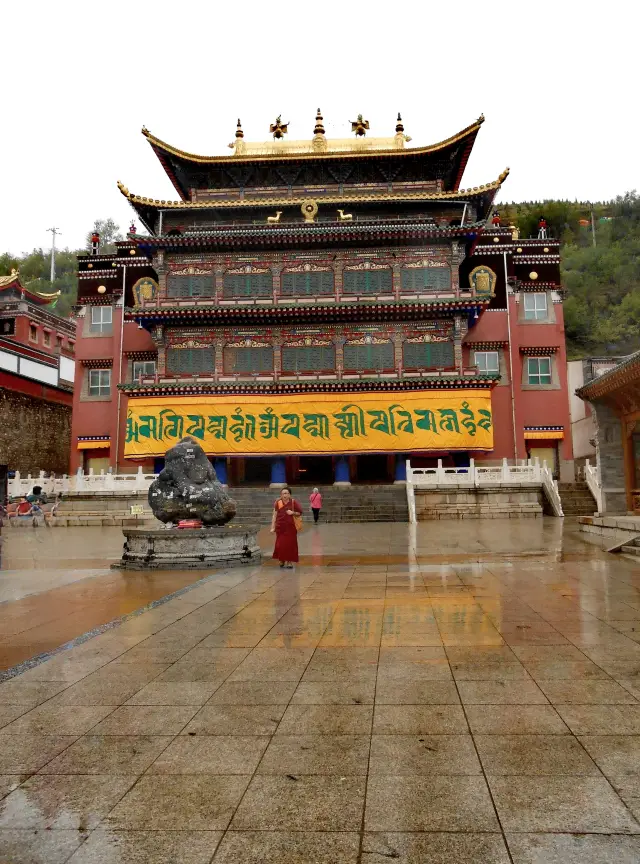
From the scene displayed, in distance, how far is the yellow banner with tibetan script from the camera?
1164 inches

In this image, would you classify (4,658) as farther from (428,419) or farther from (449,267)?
(449,267)

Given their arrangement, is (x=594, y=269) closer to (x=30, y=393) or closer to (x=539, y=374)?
(x=539, y=374)

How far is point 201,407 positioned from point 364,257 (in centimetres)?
1105

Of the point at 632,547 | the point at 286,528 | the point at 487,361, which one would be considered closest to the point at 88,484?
the point at 286,528

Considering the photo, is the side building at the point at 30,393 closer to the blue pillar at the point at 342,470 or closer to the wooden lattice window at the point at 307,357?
the wooden lattice window at the point at 307,357

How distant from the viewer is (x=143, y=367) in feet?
111

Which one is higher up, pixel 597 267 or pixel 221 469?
pixel 597 267

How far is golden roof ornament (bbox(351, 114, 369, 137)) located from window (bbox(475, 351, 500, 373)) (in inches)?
619

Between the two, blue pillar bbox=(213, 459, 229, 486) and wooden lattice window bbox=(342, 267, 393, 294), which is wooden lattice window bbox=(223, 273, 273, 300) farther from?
blue pillar bbox=(213, 459, 229, 486)

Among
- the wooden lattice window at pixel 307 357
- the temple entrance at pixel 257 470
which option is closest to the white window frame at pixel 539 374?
the wooden lattice window at pixel 307 357

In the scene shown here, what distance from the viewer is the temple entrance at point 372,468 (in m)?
32.0

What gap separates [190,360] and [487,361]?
1504 centimetres

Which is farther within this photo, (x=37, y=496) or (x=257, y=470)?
(x=257, y=470)

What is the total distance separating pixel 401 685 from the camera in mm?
4316
